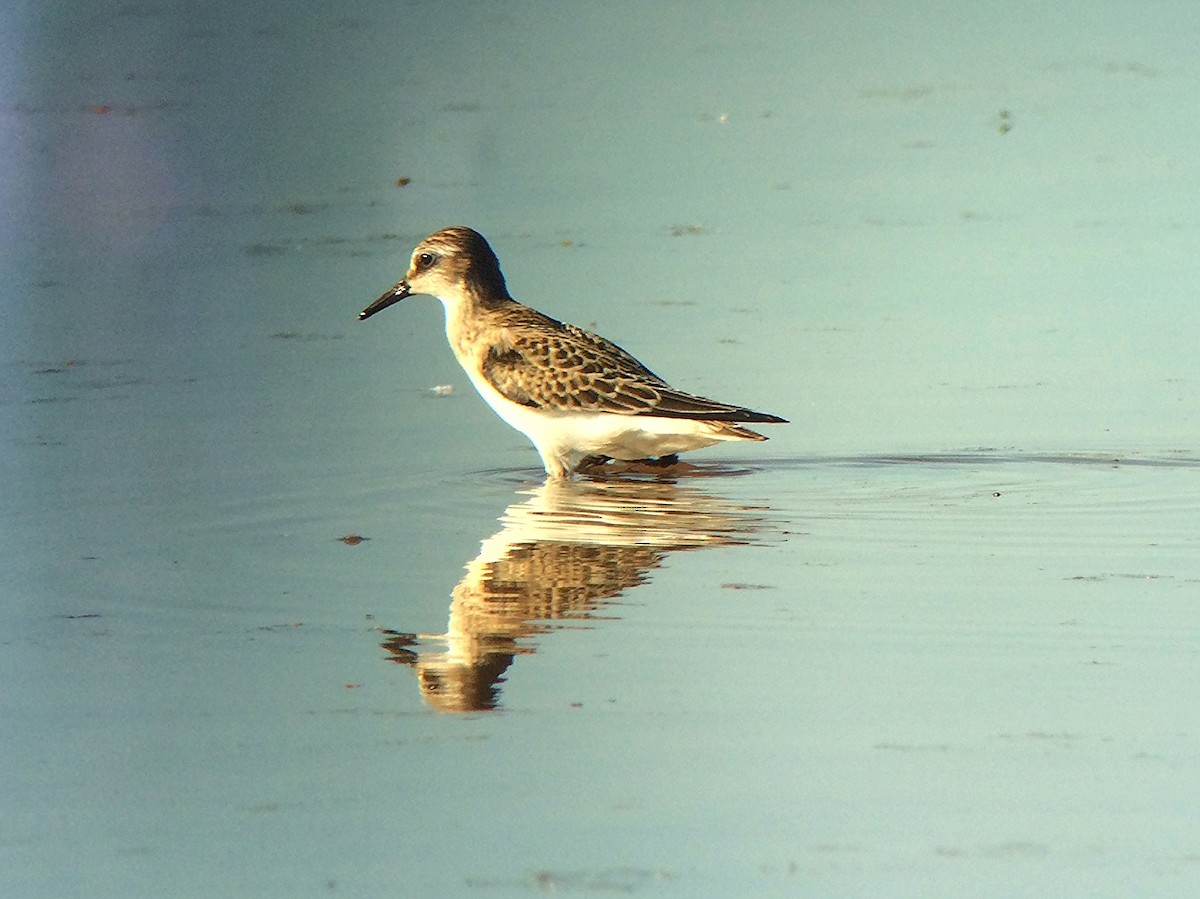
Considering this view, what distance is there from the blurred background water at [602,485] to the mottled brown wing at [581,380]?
296 mm

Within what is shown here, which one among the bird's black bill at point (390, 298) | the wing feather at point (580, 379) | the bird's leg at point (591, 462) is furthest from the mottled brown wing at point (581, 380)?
the bird's black bill at point (390, 298)

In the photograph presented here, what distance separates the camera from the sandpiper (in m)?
8.82

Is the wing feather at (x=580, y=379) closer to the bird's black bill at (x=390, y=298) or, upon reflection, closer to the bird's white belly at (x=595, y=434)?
the bird's white belly at (x=595, y=434)

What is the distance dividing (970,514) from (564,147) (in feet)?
27.4

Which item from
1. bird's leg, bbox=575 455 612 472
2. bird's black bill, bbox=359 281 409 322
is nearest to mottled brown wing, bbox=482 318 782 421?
bird's leg, bbox=575 455 612 472

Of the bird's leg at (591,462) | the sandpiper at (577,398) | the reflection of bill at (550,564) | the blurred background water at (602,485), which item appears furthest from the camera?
the bird's leg at (591,462)

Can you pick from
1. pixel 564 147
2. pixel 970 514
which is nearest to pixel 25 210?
pixel 564 147

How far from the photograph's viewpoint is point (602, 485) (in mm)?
8852

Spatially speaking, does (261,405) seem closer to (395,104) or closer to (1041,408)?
(1041,408)

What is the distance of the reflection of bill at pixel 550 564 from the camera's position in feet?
18.7

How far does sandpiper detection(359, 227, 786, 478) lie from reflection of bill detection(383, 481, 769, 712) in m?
0.19

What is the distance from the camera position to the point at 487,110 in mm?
16875

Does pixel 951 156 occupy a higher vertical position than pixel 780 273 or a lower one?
higher

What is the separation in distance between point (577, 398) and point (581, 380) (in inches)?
4.8
